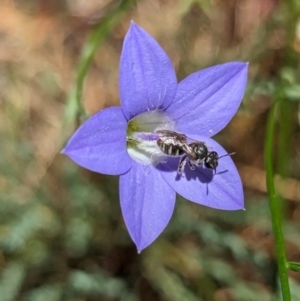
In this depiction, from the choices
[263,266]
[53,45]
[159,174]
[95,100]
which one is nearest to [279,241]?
[159,174]

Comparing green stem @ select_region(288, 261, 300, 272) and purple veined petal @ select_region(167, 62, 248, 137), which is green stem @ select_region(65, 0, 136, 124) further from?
green stem @ select_region(288, 261, 300, 272)

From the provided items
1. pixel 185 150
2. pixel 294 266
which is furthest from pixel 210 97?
pixel 294 266

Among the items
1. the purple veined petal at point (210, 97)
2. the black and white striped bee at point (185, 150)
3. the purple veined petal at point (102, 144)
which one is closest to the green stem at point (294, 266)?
the black and white striped bee at point (185, 150)

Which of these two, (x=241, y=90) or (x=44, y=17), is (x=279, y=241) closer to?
(x=241, y=90)

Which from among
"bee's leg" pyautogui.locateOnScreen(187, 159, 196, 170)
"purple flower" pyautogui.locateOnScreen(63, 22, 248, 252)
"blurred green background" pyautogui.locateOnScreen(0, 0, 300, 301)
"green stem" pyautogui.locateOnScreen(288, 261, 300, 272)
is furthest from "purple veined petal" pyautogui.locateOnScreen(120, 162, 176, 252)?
"blurred green background" pyautogui.locateOnScreen(0, 0, 300, 301)

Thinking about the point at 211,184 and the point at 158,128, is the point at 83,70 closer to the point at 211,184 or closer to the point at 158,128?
the point at 158,128

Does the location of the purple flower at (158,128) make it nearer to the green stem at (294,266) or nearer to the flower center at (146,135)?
the flower center at (146,135)
